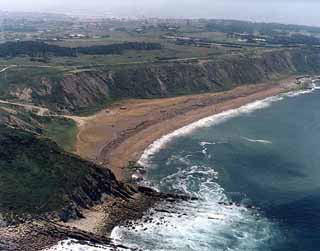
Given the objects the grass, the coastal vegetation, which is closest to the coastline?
the coastal vegetation

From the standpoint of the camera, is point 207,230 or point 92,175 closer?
point 207,230

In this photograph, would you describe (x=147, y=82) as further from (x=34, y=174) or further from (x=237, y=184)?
(x=34, y=174)

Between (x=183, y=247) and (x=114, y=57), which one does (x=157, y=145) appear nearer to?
(x=183, y=247)

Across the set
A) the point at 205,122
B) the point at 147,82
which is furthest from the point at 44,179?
the point at 147,82

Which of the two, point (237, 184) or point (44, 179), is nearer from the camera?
point (44, 179)

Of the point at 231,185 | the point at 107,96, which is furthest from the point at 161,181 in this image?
the point at 107,96

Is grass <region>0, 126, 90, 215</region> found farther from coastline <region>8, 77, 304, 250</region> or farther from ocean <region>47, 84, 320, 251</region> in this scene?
ocean <region>47, 84, 320, 251</region>

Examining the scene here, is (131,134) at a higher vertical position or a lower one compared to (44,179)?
lower
